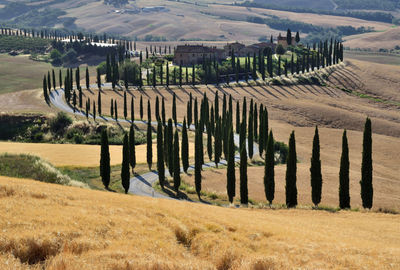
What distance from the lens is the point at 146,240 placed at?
22.5m

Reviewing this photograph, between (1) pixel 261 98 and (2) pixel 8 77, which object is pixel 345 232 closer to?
(1) pixel 261 98

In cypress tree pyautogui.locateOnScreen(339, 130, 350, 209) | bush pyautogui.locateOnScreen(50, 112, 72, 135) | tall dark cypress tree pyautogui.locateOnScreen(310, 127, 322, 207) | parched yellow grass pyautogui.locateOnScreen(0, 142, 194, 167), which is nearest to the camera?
cypress tree pyautogui.locateOnScreen(339, 130, 350, 209)

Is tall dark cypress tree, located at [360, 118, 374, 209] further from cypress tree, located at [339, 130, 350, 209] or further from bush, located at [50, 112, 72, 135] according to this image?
bush, located at [50, 112, 72, 135]

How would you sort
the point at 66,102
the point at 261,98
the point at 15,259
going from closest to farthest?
the point at 15,259 → the point at 66,102 → the point at 261,98

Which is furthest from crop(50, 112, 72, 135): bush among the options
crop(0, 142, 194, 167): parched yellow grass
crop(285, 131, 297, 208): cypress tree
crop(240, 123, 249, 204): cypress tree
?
crop(285, 131, 297, 208): cypress tree

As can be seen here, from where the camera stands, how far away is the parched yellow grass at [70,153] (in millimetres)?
73062

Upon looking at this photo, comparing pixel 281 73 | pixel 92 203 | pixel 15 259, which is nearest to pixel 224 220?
pixel 92 203

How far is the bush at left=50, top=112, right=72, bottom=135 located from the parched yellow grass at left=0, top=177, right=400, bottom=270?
78.2 metres

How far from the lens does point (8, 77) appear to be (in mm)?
187500

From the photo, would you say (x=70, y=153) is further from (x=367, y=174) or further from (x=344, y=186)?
(x=367, y=174)

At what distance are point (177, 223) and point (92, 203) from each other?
18.4 feet

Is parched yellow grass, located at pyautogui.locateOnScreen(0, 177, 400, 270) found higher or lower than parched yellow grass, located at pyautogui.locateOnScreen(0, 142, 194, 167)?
higher

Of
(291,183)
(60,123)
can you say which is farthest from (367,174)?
(60,123)

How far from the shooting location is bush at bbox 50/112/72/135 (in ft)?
349
